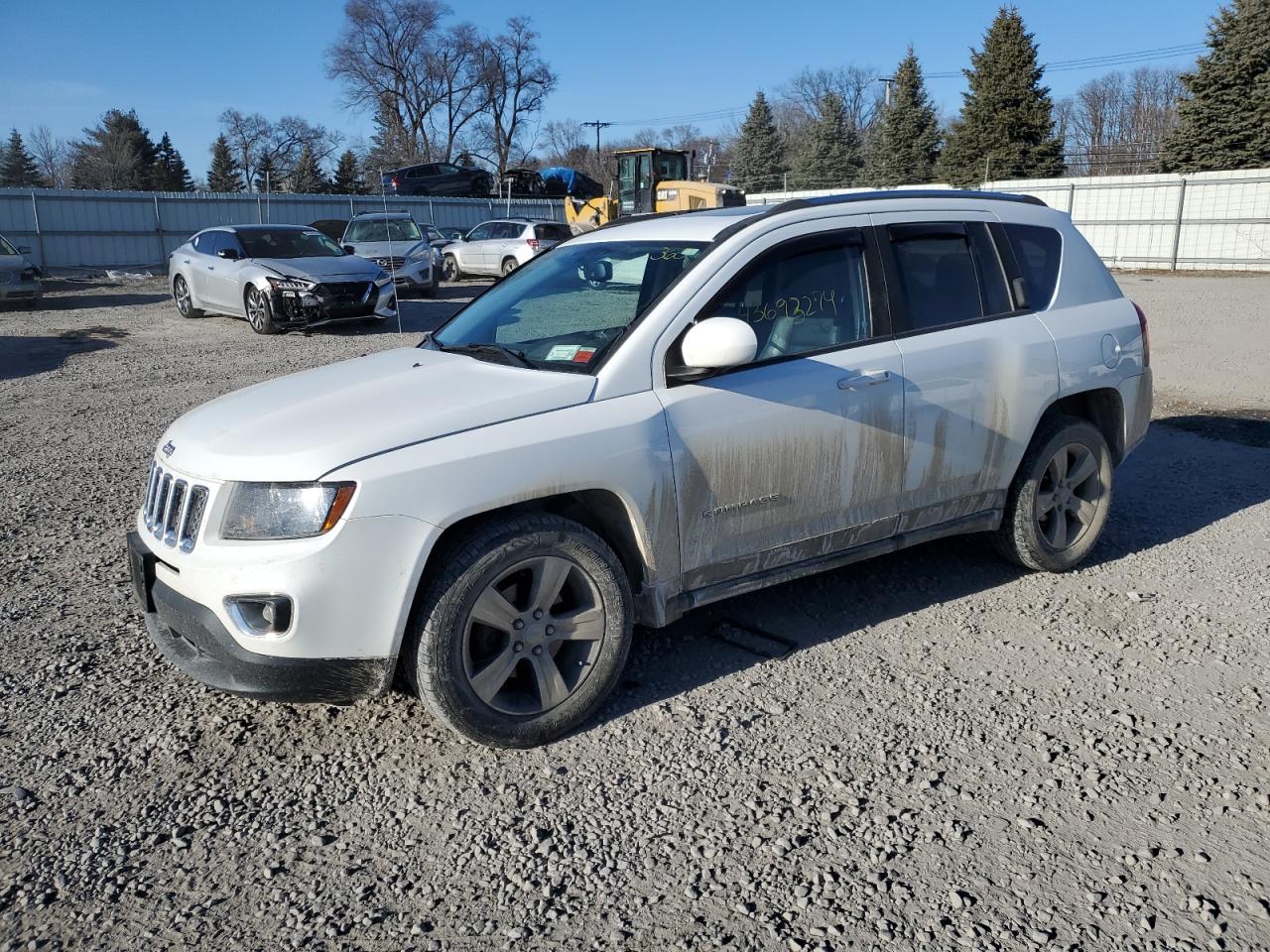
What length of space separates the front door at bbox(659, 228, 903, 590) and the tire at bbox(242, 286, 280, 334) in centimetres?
1231

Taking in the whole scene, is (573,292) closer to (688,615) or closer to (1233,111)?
(688,615)

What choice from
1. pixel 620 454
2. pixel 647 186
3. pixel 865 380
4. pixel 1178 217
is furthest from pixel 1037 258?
pixel 1178 217

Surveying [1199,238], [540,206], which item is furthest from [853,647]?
[540,206]

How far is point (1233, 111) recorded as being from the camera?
36406 mm

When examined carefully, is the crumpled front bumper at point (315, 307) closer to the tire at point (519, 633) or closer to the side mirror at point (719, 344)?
the side mirror at point (719, 344)

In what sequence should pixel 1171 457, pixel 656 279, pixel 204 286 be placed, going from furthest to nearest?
pixel 204 286 → pixel 1171 457 → pixel 656 279

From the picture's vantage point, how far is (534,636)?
3588 millimetres

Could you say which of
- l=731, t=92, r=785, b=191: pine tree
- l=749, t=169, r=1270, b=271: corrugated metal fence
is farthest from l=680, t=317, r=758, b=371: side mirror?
l=731, t=92, r=785, b=191: pine tree

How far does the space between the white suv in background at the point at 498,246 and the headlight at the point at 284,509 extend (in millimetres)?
20843

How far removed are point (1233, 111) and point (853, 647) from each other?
4015 cm


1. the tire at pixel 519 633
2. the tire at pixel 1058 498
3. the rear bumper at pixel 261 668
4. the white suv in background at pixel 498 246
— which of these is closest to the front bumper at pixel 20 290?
the white suv in background at pixel 498 246

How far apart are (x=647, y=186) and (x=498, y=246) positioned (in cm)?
572

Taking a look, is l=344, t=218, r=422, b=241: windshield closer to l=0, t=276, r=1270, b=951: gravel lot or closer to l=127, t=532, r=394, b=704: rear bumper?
l=0, t=276, r=1270, b=951: gravel lot

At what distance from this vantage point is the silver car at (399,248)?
20.8m
